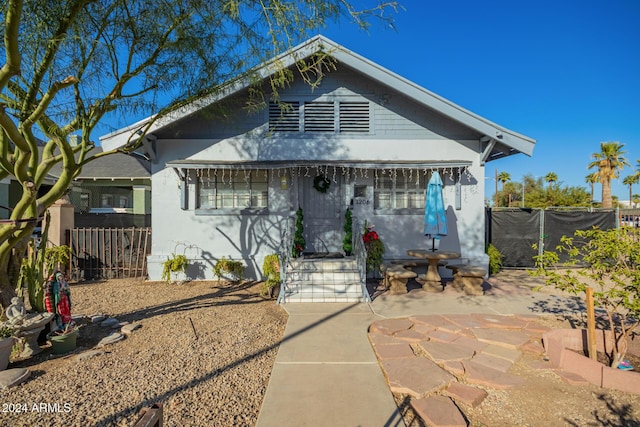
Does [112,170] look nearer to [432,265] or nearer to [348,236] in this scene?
[348,236]

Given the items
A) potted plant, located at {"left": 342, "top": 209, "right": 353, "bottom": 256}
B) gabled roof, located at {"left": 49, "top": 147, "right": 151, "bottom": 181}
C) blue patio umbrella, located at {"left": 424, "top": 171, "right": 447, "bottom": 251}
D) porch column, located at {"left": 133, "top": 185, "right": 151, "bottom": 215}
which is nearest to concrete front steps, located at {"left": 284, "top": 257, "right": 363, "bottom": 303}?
potted plant, located at {"left": 342, "top": 209, "right": 353, "bottom": 256}

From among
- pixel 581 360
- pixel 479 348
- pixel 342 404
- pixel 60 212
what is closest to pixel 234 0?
pixel 342 404

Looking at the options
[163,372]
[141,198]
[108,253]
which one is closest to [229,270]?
[108,253]

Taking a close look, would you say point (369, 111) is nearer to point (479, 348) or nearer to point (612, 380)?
point (479, 348)

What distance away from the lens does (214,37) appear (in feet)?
16.9

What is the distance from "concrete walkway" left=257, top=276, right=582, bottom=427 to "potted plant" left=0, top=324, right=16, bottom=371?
2958 mm

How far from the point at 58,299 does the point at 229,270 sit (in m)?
4.02

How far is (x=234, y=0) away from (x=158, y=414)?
14.5 ft

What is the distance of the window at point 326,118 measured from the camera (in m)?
8.55

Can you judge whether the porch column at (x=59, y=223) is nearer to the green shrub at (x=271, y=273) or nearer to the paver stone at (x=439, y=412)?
the green shrub at (x=271, y=273)

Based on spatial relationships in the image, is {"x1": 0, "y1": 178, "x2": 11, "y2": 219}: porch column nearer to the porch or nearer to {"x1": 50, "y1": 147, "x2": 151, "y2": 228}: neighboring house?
{"x1": 50, "y1": 147, "x2": 151, "y2": 228}: neighboring house

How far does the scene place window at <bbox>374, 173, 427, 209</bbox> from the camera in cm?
871

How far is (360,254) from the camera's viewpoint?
7227 mm

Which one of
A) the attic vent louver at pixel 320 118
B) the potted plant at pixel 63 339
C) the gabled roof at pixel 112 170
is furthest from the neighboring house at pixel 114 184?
the potted plant at pixel 63 339
